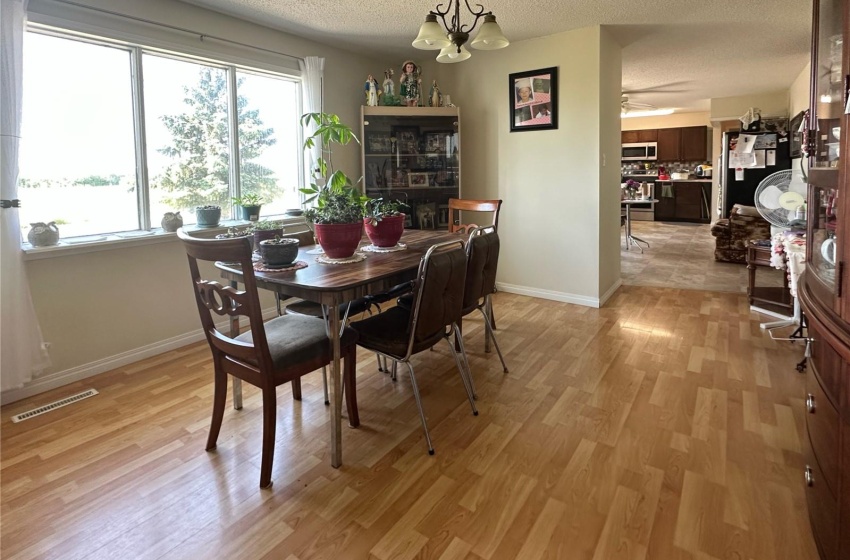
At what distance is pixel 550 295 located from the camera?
15.0 feet

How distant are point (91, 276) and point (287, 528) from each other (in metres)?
2.19

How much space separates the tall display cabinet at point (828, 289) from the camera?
1.24 metres

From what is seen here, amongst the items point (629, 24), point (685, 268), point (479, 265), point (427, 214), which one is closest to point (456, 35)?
point (479, 265)

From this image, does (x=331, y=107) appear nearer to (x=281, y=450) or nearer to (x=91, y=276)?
(x=91, y=276)

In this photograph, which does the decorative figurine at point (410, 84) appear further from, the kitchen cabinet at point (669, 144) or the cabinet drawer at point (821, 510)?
the kitchen cabinet at point (669, 144)

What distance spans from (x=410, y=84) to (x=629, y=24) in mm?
1892

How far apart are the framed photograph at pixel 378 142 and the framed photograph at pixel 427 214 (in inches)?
24.9

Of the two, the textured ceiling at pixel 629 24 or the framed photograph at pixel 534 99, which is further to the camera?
the framed photograph at pixel 534 99

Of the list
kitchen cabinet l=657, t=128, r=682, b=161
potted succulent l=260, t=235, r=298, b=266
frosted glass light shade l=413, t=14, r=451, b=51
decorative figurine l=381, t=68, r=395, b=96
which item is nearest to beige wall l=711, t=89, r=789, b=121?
kitchen cabinet l=657, t=128, r=682, b=161

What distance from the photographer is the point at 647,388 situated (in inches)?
104

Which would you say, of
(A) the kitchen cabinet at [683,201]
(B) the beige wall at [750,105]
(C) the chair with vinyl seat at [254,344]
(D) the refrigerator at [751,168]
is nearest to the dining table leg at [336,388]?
(C) the chair with vinyl seat at [254,344]

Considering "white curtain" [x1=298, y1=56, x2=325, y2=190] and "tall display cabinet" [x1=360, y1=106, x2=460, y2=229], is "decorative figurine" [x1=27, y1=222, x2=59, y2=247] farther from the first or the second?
"tall display cabinet" [x1=360, y1=106, x2=460, y2=229]

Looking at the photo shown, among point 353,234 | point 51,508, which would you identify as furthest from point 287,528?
point 353,234

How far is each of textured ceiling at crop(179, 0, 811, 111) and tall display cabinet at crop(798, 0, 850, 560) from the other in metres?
2.08
